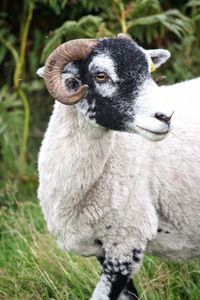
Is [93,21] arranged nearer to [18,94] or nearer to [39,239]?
[18,94]

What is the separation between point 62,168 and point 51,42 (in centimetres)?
321

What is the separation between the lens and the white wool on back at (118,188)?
5457 mm

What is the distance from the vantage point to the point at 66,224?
5.55 meters

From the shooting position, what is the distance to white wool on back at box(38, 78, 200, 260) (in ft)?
17.9

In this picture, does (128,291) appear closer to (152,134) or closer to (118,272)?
(118,272)

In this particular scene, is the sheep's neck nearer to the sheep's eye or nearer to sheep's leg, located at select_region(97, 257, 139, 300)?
the sheep's eye

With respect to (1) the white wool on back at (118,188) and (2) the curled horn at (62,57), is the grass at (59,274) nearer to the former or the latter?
(1) the white wool on back at (118,188)

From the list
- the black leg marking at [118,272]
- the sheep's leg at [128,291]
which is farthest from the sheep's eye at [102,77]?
the sheep's leg at [128,291]

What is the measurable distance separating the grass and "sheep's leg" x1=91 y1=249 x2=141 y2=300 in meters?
0.30

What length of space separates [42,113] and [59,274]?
4.70 m

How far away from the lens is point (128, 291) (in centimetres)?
584

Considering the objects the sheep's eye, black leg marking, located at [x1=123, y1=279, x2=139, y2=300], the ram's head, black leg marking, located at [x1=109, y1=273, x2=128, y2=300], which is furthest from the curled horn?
black leg marking, located at [x1=123, y1=279, x2=139, y2=300]

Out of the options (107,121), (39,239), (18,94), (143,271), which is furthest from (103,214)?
(18,94)

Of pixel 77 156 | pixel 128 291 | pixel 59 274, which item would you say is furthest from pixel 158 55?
pixel 59 274
